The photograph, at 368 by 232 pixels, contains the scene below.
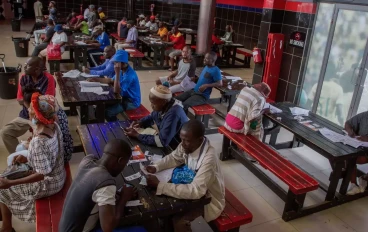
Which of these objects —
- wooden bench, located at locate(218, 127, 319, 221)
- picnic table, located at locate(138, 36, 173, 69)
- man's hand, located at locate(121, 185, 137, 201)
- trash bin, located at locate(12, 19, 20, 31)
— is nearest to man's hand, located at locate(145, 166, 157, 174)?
man's hand, located at locate(121, 185, 137, 201)

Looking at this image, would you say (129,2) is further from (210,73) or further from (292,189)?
(292,189)

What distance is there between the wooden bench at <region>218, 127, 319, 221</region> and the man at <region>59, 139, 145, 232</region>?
199 centimetres

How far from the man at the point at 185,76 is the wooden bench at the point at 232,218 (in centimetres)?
361

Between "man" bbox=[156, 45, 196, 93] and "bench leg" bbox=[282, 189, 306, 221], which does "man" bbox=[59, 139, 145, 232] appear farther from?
"man" bbox=[156, 45, 196, 93]

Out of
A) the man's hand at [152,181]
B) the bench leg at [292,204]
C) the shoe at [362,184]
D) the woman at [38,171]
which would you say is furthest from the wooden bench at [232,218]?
the shoe at [362,184]

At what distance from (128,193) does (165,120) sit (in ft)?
3.67

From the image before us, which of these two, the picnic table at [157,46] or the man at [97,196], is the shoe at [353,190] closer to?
the man at [97,196]

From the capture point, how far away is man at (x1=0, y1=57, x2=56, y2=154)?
4.16 meters

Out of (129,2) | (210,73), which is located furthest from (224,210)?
(129,2)

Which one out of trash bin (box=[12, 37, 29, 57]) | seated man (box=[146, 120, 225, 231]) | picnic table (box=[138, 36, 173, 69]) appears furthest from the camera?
trash bin (box=[12, 37, 29, 57])

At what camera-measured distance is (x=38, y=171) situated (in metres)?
2.69

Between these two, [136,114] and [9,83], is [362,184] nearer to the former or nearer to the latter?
[136,114]

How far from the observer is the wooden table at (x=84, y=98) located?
4.41m

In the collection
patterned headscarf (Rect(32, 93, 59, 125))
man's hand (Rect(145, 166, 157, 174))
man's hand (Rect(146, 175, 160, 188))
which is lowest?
man's hand (Rect(145, 166, 157, 174))
